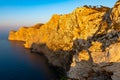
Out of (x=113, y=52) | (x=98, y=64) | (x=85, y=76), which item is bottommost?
(x=85, y=76)

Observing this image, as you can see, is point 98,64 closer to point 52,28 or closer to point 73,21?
point 73,21

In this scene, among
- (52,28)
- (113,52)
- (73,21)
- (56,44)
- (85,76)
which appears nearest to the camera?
(113,52)

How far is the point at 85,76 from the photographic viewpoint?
5275cm

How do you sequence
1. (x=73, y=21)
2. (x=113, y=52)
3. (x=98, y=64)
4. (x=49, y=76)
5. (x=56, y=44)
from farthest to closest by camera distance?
(x=56, y=44) → (x=73, y=21) → (x=49, y=76) → (x=98, y=64) → (x=113, y=52)

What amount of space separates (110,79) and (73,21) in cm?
7629

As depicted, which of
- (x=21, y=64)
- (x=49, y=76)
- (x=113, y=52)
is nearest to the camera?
(x=113, y=52)

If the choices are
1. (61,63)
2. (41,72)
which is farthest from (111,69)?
(61,63)

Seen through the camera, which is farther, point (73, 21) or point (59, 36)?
point (59, 36)

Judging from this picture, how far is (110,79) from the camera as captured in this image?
46.6 metres

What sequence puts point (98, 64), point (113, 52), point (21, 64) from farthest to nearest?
point (21, 64) < point (98, 64) < point (113, 52)

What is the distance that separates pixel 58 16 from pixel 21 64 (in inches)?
2098

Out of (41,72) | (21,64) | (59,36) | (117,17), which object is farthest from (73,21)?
(117,17)

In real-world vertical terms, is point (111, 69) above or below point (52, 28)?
below

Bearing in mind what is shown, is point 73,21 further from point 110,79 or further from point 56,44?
point 110,79
